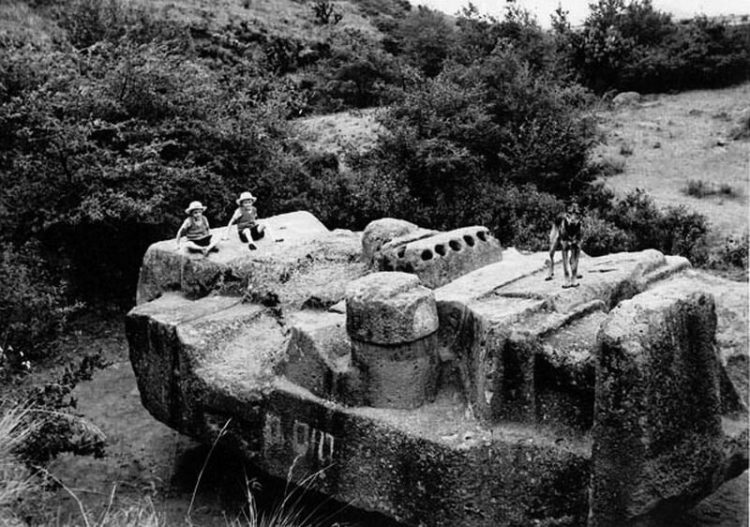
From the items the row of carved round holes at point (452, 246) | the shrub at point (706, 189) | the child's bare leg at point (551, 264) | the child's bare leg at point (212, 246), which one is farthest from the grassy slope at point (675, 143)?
the child's bare leg at point (551, 264)

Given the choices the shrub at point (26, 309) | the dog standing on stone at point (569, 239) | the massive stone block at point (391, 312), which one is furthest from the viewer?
the shrub at point (26, 309)

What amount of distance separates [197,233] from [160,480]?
251 centimetres

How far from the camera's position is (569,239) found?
19.4 feet

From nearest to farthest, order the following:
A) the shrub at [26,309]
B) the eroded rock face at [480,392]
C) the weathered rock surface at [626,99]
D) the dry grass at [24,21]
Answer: the eroded rock face at [480,392] < the shrub at [26,309] < the dry grass at [24,21] < the weathered rock surface at [626,99]

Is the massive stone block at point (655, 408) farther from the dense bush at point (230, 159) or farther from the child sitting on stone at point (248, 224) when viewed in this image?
the dense bush at point (230, 159)

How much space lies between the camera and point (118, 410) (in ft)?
30.7

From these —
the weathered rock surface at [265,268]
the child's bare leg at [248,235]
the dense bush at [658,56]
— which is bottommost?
the weathered rock surface at [265,268]

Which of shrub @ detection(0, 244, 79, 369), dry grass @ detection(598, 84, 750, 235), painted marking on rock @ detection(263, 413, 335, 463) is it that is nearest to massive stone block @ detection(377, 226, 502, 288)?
painted marking on rock @ detection(263, 413, 335, 463)

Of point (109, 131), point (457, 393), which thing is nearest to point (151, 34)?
point (109, 131)

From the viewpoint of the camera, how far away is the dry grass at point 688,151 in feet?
53.9

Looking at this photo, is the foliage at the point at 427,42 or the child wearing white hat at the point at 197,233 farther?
the foliage at the point at 427,42

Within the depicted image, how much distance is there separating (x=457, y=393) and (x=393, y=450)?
2.12 ft

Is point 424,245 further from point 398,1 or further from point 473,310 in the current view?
point 398,1

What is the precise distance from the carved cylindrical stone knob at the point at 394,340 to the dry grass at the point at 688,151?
10.2 metres
